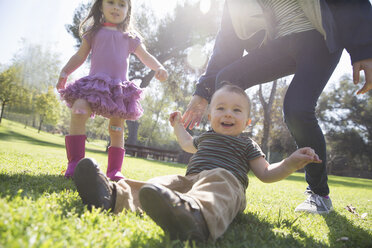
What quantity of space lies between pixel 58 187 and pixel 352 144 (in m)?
34.2

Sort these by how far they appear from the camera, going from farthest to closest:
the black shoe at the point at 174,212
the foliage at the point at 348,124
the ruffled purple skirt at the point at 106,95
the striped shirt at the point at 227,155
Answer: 1. the foliage at the point at 348,124
2. the ruffled purple skirt at the point at 106,95
3. the striped shirt at the point at 227,155
4. the black shoe at the point at 174,212

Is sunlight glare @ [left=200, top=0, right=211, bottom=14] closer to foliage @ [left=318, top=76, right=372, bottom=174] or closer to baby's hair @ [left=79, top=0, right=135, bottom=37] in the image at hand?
baby's hair @ [left=79, top=0, right=135, bottom=37]

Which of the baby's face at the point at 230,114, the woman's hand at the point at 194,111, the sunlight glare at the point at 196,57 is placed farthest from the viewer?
the sunlight glare at the point at 196,57

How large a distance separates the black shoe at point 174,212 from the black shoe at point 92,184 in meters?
0.39

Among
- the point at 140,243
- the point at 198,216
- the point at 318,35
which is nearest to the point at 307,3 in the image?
the point at 318,35

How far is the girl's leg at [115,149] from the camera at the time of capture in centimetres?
293

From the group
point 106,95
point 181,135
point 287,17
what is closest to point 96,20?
point 106,95

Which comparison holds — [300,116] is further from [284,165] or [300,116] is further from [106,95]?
[106,95]

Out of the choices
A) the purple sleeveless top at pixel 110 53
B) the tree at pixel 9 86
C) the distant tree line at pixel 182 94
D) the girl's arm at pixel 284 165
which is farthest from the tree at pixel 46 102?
the girl's arm at pixel 284 165

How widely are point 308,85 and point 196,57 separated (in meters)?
17.6

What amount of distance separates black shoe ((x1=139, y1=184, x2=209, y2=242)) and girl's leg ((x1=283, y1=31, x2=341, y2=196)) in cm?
136

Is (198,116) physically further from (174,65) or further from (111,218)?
(174,65)

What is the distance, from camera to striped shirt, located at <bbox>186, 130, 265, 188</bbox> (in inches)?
69.1

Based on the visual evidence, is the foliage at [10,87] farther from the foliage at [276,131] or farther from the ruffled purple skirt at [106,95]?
the ruffled purple skirt at [106,95]
